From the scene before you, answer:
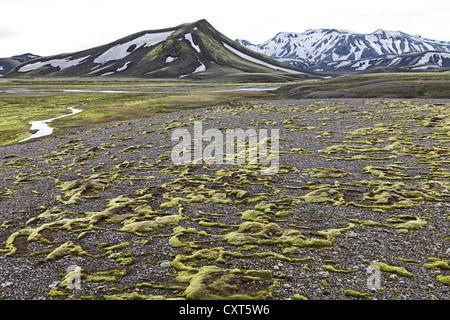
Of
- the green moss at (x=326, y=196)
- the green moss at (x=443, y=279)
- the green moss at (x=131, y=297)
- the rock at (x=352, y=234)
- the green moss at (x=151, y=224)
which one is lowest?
the green moss at (x=131, y=297)

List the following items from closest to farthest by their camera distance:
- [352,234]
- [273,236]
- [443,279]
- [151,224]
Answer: [443,279], [352,234], [273,236], [151,224]

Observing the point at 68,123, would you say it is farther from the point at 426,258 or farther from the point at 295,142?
the point at 426,258

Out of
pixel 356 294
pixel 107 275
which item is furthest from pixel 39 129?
pixel 356 294

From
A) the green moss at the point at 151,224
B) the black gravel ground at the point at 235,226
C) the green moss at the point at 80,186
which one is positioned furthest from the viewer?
the green moss at the point at 80,186

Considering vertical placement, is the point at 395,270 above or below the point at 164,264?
above

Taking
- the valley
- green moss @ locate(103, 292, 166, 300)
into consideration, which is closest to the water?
the valley

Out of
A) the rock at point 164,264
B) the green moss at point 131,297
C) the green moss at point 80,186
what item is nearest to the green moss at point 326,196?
the rock at point 164,264

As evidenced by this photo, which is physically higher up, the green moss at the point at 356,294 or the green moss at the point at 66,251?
the green moss at the point at 356,294

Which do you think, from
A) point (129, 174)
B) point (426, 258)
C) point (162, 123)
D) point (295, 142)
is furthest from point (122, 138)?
point (426, 258)

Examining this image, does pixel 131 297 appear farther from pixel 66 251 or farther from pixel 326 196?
pixel 326 196

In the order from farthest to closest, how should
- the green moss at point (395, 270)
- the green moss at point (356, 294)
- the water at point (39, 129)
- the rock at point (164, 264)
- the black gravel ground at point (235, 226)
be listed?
1. the water at point (39, 129)
2. the rock at point (164, 264)
3. the black gravel ground at point (235, 226)
4. the green moss at point (395, 270)
5. the green moss at point (356, 294)

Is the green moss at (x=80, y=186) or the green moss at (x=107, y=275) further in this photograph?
the green moss at (x=80, y=186)

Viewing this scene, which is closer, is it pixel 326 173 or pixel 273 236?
pixel 273 236

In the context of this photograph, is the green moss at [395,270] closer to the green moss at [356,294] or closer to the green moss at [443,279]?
the green moss at [443,279]
